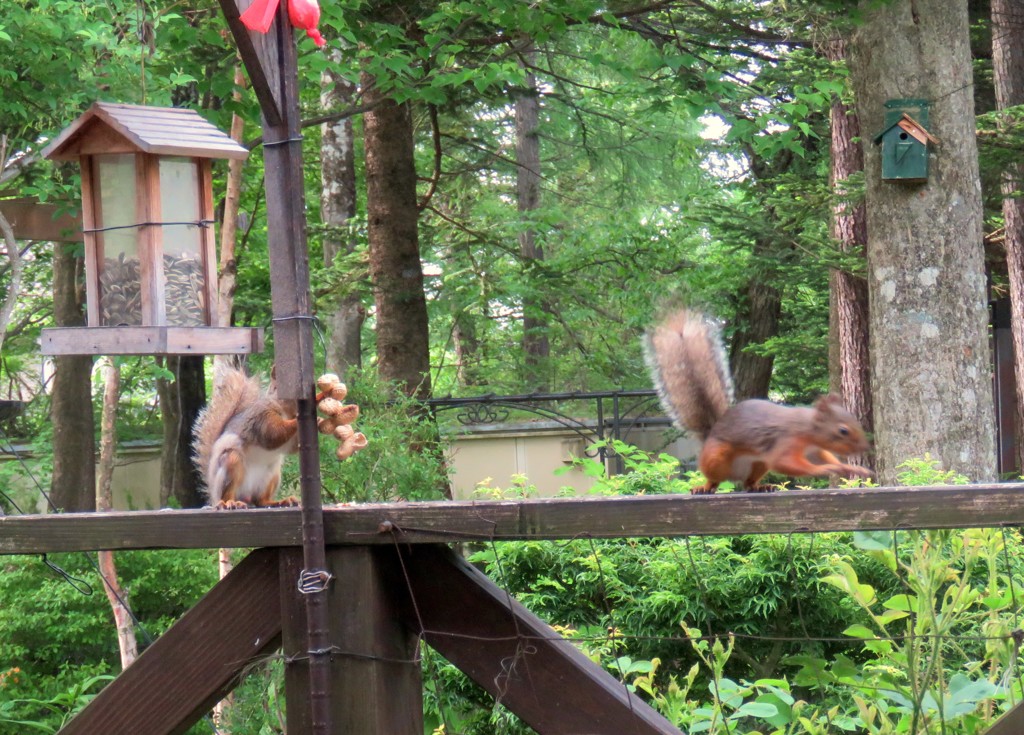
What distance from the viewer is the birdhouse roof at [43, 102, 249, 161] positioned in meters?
1.88

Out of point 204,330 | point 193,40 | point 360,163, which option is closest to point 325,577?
point 204,330

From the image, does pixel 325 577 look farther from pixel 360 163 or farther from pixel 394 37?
pixel 360 163

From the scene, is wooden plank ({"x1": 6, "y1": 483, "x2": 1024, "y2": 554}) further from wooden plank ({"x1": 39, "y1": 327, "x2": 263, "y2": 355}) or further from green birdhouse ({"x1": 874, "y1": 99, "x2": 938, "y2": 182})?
green birdhouse ({"x1": 874, "y1": 99, "x2": 938, "y2": 182})

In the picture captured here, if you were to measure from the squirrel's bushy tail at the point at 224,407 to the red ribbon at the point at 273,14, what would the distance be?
1.02 m

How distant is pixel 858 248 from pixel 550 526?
5236mm

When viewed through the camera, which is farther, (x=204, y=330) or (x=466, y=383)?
(x=466, y=383)

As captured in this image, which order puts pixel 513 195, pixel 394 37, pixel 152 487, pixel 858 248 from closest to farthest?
pixel 394 37 < pixel 858 248 < pixel 152 487 < pixel 513 195

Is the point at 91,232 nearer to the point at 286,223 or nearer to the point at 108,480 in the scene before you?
the point at 286,223

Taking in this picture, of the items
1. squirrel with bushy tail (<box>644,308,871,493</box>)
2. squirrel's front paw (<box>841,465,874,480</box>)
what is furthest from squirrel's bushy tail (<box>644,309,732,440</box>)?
squirrel's front paw (<box>841,465,874,480</box>)

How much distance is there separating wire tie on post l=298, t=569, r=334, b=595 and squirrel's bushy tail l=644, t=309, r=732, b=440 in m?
0.84

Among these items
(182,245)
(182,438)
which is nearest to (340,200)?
(182,438)

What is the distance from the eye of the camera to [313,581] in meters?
1.29

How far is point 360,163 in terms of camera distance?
9.34 m

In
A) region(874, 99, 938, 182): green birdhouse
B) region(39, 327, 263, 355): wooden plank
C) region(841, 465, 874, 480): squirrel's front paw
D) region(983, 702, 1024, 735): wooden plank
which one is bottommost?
region(983, 702, 1024, 735): wooden plank
